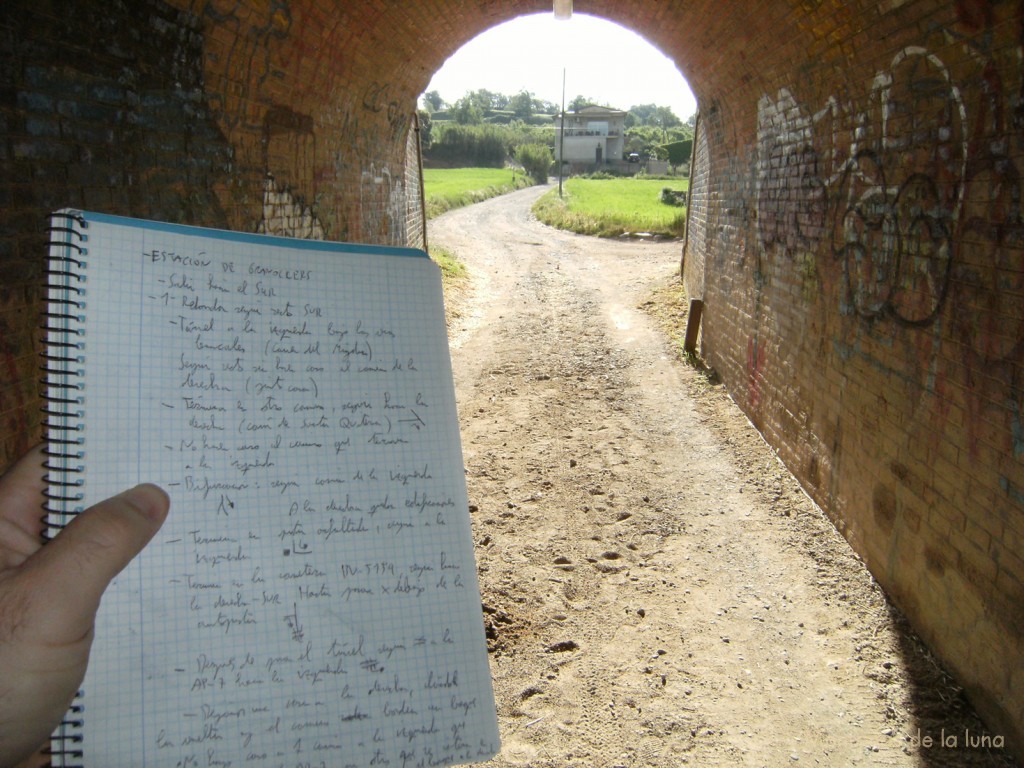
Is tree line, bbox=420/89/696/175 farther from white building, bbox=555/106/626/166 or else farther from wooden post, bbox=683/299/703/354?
wooden post, bbox=683/299/703/354

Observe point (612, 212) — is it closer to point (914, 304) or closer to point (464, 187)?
point (464, 187)

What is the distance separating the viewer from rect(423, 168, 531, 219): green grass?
33.9 m

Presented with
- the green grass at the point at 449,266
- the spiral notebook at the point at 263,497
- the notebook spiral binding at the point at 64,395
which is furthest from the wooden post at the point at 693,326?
the notebook spiral binding at the point at 64,395

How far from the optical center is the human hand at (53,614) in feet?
3.94

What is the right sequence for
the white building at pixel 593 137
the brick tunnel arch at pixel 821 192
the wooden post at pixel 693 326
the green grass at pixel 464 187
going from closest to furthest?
the brick tunnel arch at pixel 821 192 → the wooden post at pixel 693 326 → the green grass at pixel 464 187 → the white building at pixel 593 137

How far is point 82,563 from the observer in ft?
4.09

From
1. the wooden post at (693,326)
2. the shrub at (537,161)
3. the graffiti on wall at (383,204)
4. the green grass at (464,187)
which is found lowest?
the wooden post at (693,326)

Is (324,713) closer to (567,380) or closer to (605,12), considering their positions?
(567,380)

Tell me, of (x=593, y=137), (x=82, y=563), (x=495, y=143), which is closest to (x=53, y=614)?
(x=82, y=563)

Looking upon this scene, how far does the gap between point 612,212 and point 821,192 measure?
20.8 meters

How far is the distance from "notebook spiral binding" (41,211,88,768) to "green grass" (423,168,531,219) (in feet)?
82.7

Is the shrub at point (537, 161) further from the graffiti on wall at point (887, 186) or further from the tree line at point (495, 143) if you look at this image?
the graffiti on wall at point (887, 186)

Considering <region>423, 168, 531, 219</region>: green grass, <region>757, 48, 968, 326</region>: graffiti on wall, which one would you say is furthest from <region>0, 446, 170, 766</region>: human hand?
<region>423, 168, 531, 219</region>: green grass

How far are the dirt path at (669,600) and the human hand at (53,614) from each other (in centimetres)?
258
